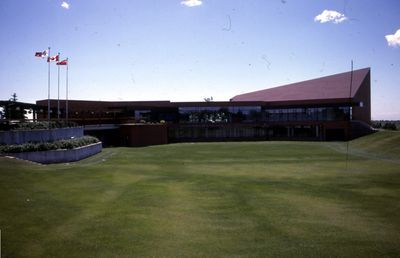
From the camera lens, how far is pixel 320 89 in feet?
243

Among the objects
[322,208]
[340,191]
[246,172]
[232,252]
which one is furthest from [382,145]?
[232,252]

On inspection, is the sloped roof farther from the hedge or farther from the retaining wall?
the retaining wall

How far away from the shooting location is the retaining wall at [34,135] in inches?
1257

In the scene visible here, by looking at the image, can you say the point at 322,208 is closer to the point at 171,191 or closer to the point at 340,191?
the point at 340,191

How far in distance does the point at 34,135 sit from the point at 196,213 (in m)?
24.5

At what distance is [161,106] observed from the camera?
72562 millimetres

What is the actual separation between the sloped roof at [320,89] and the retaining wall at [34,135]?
4632 cm

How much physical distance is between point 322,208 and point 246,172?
11.2 metres

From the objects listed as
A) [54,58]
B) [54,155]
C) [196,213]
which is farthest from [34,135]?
[196,213]

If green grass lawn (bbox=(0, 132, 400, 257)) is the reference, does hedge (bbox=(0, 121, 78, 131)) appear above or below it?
above

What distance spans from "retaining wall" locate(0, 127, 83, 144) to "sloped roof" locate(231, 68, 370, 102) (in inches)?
1824

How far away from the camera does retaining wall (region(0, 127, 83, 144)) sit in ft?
105

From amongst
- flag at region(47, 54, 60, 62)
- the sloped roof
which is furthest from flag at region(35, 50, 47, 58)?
the sloped roof

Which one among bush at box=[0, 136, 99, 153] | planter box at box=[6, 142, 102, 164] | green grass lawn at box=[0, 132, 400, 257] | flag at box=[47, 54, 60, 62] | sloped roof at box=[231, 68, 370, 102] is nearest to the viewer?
green grass lawn at box=[0, 132, 400, 257]
